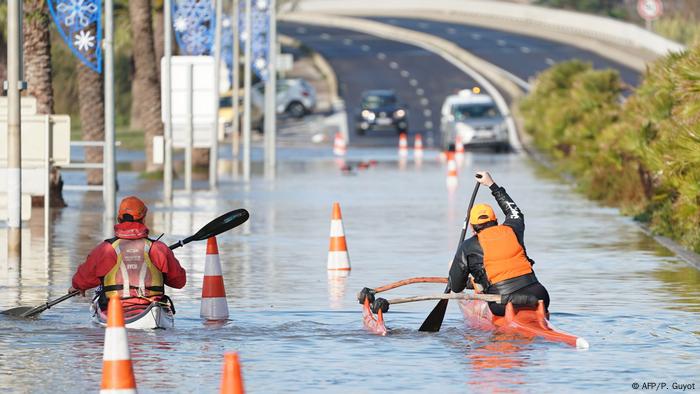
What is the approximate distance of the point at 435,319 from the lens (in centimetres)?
1555

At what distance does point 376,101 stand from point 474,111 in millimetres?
10111

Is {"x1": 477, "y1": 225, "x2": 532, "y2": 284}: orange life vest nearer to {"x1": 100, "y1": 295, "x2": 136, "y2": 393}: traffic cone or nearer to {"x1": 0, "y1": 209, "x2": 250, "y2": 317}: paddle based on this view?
{"x1": 0, "y1": 209, "x2": 250, "y2": 317}: paddle

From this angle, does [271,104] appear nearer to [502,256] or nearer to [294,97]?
[294,97]

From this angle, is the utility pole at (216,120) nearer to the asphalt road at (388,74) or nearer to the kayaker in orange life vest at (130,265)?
the kayaker in orange life vest at (130,265)

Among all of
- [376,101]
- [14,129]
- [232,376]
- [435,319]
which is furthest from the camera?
[376,101]

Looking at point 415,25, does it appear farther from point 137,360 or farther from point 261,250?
point 137,360

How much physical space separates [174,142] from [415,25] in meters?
87.1

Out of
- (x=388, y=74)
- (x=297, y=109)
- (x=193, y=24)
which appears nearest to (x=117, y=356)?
(x=193, y=24)

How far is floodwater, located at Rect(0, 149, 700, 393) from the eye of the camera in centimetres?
1284

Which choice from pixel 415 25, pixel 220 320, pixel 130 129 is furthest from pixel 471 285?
pixel 415 25

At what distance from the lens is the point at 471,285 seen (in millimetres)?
15938

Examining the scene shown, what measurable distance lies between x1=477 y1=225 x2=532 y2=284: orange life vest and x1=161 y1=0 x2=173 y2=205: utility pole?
19.8 m

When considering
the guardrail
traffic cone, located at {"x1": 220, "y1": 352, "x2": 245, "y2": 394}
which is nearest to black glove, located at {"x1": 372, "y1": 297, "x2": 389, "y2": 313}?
traffic cone, located at {"x1": 220, "y1": 352, "x2": 245, "y2": 394}

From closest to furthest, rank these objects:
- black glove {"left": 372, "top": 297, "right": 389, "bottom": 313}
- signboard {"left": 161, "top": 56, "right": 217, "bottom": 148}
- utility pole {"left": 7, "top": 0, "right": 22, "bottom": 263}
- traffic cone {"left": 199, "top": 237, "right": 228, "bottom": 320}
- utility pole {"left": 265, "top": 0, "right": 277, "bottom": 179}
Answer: black glove {"left": 372, "top": 297, "right": 389, "bottom": 313}
traffic cone {"left": 199, "top": 237, "right": 228, "bottom": 320}
utility pole {"left": 7, "top": 0, "right": 22, "bottom": 263}
signboard {"left": 161, "top": 56, "right": 217, "bottom": 148}
utility pole {"left": 265, "top": 0, "right": 277, "bottom": 179}
